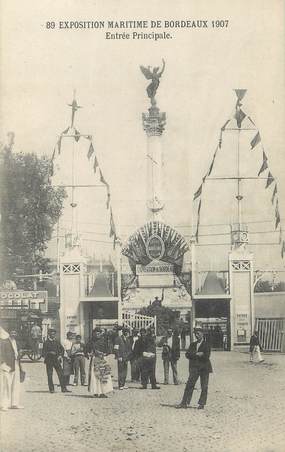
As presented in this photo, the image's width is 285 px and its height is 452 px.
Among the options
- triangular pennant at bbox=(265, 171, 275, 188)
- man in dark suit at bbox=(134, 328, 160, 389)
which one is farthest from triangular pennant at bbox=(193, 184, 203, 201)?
man in dark suit at bbox=(134, 328, 160, 389)

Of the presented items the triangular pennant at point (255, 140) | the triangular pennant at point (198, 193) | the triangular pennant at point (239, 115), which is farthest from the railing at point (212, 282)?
the triangular pennant at point (239, 115)

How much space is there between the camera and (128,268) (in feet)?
70.7

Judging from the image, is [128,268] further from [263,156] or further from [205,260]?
[263,156]

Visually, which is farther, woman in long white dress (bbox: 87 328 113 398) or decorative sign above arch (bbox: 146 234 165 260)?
decorative sign above arch (bbox: 146 234 165 260)

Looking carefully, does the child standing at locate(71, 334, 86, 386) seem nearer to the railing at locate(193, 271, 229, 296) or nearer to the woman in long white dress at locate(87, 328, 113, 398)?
the woman in long white dress at locate(87, 328, 113, 398)

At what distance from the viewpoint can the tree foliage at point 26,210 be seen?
1316cm

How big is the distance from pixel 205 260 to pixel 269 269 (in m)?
2.23

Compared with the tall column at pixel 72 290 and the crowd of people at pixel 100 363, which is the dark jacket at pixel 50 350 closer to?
the crowd of people at pixel 100 363

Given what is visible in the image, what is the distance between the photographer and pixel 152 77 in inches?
491

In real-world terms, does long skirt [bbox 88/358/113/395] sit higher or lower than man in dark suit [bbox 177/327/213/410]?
lower

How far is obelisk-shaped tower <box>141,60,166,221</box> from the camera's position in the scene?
12470 mm

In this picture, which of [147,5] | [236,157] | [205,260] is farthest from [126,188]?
[205,260]

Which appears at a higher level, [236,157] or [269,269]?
[236,157]

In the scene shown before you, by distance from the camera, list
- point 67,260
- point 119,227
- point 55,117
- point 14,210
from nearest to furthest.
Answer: point 55,117
point 14,210
point 119,227
point 67,260
